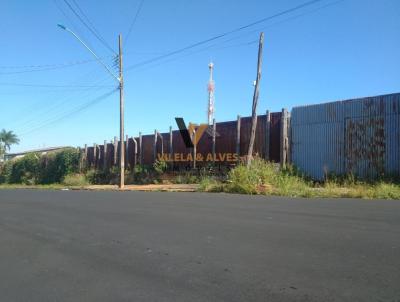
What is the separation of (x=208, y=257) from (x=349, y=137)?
1609 cm

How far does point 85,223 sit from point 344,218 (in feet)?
18.2

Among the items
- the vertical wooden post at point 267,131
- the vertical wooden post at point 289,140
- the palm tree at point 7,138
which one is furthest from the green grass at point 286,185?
the palm tree at point 7,138

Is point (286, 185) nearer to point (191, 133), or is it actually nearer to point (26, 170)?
point (191, 133)

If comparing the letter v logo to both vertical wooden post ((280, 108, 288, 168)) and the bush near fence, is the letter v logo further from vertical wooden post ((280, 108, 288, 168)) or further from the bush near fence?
the bush near fence

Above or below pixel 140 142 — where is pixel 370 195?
below

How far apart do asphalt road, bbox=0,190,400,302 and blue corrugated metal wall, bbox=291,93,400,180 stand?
9.63 metres

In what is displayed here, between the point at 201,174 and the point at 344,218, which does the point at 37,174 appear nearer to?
the point at 201,174

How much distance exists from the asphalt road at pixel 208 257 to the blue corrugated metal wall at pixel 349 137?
9626mm

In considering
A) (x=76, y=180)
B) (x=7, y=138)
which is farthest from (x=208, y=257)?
(x=7, y=138)

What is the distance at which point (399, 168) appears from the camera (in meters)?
19.2

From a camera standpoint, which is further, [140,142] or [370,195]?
[140,142]

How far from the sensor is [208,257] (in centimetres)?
620

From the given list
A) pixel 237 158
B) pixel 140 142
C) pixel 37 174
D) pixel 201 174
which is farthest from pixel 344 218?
pixel 37 174

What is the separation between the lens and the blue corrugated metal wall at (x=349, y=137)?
1948cm
